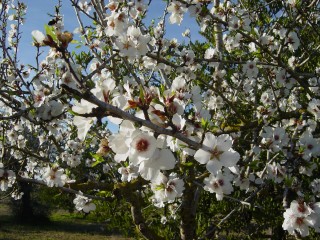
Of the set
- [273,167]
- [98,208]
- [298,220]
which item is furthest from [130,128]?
[98,208]

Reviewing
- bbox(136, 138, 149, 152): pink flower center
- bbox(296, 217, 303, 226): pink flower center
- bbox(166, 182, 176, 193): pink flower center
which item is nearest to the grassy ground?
bbox(166, 182, 176, 193): pink flower center

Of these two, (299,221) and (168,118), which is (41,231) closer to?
(299,221)

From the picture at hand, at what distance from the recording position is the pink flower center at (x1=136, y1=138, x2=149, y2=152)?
1.55 metres

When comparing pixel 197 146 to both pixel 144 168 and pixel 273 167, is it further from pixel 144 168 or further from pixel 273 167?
pixel 273 167

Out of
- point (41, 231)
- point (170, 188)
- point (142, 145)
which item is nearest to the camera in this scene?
point (142, 145)

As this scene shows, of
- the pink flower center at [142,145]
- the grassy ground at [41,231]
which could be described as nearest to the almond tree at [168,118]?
the pink flower center at [142,145]

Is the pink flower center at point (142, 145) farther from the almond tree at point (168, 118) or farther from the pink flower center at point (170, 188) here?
the pink flower center at point (170, 188)

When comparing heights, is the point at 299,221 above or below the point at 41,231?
above

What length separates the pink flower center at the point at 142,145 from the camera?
1547 millimetres

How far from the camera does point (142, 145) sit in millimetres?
1563

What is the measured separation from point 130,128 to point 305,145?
270 cm

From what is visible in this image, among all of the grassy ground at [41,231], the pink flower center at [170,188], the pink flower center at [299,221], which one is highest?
the pink flower center at [170,188]

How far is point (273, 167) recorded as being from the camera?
12.5ft

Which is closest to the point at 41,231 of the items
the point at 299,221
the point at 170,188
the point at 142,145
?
the point at 170,188
